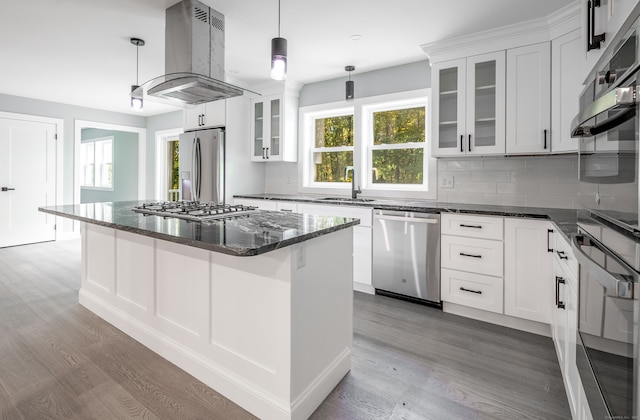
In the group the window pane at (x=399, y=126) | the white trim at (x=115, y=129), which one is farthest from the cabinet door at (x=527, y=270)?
the white trim at (x=115, y=129)

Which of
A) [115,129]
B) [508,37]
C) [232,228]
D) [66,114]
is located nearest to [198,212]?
[232,228]

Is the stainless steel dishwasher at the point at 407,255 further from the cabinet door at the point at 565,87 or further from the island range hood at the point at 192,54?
the island range hood at the point at 192,54

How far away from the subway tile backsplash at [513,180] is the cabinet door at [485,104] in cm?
33

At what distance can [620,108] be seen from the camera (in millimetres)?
907

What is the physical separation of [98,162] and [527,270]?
950cm

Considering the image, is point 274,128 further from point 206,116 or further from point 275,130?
point 206,116

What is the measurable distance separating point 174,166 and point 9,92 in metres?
2.67

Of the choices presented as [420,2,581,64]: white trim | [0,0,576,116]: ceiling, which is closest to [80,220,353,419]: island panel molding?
[0,0,576,116]: ceiling

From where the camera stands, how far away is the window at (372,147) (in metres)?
3.83

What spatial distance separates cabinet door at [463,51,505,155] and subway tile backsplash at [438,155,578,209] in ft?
1.07

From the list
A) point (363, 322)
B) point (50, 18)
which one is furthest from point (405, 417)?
point (50, 18)

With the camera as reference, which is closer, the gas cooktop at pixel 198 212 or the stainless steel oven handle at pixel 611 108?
the stainless steel oven handle at pixel 611 108

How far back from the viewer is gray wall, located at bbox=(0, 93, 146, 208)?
216 inches

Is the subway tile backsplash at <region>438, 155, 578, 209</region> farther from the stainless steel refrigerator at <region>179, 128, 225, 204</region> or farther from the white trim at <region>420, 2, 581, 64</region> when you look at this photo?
the stainless steel refrigerator at <region>179, 128, 225, 204</region>
